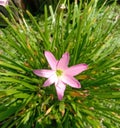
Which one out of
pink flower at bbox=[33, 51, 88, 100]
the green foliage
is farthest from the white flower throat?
the green foliage

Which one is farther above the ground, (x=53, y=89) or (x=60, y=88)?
(x=53, y=89)

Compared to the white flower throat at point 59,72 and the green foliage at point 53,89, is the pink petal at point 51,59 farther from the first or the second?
the green foliage at point 53,89

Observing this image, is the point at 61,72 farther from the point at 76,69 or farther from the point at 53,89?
the point at 53,89

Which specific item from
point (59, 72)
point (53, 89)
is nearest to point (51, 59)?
point (59, 72)

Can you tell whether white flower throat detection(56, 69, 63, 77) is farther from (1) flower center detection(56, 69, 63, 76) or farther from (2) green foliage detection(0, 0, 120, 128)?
(2) green foliage detection(0, 0, 120, 128)

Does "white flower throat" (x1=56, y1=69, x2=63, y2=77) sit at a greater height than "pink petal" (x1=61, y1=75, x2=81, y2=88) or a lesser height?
greater

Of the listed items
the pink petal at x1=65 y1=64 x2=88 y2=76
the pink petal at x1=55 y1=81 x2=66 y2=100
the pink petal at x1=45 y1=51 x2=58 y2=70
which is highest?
the pink petal at x1=45 y1=51 x2=58 y2=70

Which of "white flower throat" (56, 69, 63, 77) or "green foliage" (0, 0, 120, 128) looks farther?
"green foliage" (0, 0, 120, 128)

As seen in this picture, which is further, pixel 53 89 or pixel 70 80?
pixel 53 89
